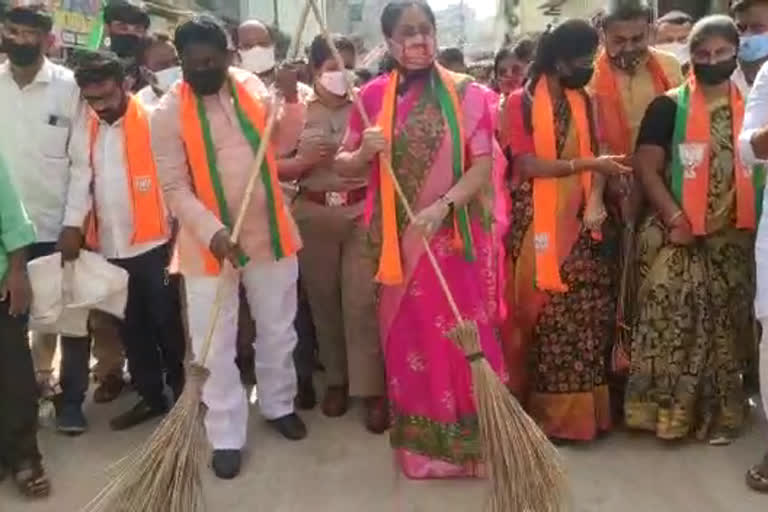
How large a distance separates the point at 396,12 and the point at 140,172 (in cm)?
143

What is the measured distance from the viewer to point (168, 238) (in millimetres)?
4332

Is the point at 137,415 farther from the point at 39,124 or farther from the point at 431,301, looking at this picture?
the point at 431,301

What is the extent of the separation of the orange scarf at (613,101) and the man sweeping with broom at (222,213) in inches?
54.8

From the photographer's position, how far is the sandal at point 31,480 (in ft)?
12.0

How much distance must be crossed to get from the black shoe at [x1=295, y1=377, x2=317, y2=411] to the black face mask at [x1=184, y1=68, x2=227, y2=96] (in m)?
1.56

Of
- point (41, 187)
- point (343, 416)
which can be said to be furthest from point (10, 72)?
point (343, 416)

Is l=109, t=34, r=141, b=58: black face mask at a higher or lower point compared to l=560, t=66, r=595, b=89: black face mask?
higher

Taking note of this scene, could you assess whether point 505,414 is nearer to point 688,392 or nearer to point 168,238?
point 688,392

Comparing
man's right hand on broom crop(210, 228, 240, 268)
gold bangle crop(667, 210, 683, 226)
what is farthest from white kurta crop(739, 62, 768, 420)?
man's right hand on broom crop(210, 228, 240, 268)

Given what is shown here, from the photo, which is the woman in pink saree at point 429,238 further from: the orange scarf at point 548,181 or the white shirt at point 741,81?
the white shirt at point 741,81

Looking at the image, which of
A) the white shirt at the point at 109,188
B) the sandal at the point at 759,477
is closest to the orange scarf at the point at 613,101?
the sandal at the point at 759,477

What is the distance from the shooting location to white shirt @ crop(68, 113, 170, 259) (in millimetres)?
4156

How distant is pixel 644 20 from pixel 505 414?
177 cm

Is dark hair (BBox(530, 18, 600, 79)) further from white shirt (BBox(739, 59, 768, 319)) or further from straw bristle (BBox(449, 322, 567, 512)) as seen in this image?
straw bristle (BBox(449, 322, 567, 512))
